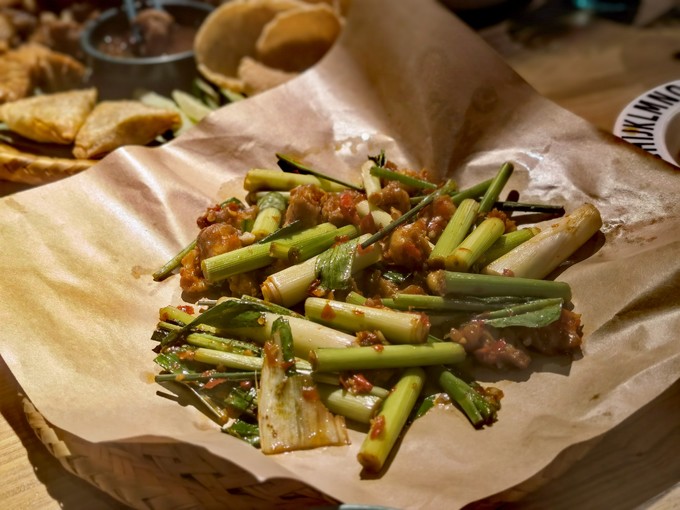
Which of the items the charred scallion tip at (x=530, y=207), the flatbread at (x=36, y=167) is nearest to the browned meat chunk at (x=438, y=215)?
the charred scallion tip at (x=530, y=207)

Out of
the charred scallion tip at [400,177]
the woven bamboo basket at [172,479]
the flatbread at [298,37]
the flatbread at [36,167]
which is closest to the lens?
the woven bamboo basket at [172,479]

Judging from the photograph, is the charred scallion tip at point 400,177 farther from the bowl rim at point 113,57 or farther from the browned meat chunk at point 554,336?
the bowl rim at point 113,57

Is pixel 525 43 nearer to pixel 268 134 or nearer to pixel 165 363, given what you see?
pixel 268 134

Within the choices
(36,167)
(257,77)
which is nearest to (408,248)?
(36,167)

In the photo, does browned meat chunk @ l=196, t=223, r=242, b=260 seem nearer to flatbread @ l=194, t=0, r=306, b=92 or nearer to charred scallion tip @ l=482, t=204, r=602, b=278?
charred scallion tip @ l=482, t=204, r=602, b=278

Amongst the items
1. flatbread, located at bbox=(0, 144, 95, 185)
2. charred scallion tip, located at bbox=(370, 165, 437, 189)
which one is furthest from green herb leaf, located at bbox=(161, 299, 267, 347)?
flatbread, located at bbox=(0, 144, 95, 185)

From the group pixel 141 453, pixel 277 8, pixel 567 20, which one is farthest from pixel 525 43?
pixel 141 453
